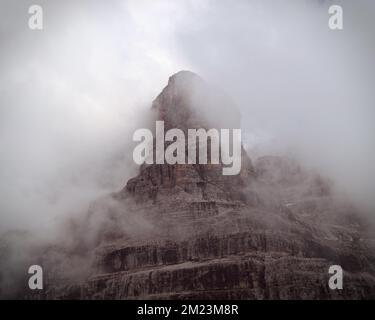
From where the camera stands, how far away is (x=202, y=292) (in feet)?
655
